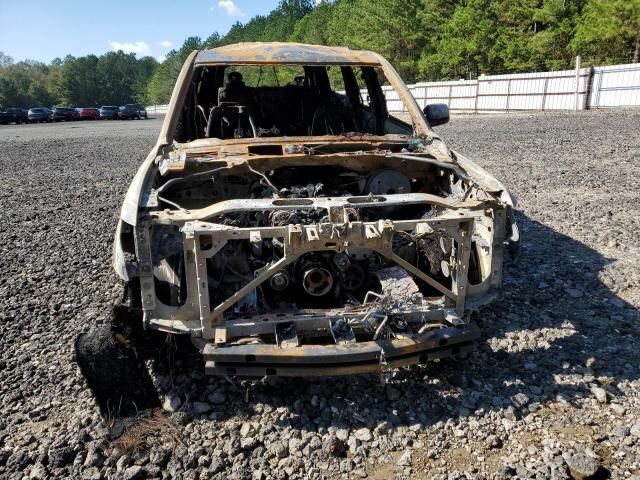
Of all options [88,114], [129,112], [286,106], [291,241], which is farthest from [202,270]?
[88,114]

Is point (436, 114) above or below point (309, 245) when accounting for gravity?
above

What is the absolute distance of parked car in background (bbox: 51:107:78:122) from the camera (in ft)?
145

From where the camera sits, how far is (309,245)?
9.32 ft

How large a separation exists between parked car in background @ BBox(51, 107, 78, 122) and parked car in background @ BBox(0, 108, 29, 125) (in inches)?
106

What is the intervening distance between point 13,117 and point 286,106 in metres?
42.5

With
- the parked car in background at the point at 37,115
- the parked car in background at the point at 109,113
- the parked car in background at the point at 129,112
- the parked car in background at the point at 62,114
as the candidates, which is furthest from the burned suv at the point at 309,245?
the parked car in background at the point at 62,114

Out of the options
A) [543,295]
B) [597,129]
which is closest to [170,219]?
[543,295]

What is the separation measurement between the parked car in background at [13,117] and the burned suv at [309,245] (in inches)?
1664

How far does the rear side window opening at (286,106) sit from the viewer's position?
4.88 metres

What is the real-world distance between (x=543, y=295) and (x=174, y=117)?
11.1 ft

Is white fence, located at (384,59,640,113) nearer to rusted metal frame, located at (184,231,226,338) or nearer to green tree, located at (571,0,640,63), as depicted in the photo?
green tree, located at (571,0,640,63)

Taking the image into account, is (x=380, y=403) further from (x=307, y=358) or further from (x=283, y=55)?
(x=283, y=55)

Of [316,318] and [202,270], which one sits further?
[316,318]

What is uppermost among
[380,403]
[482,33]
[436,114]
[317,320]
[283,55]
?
[482,33]
